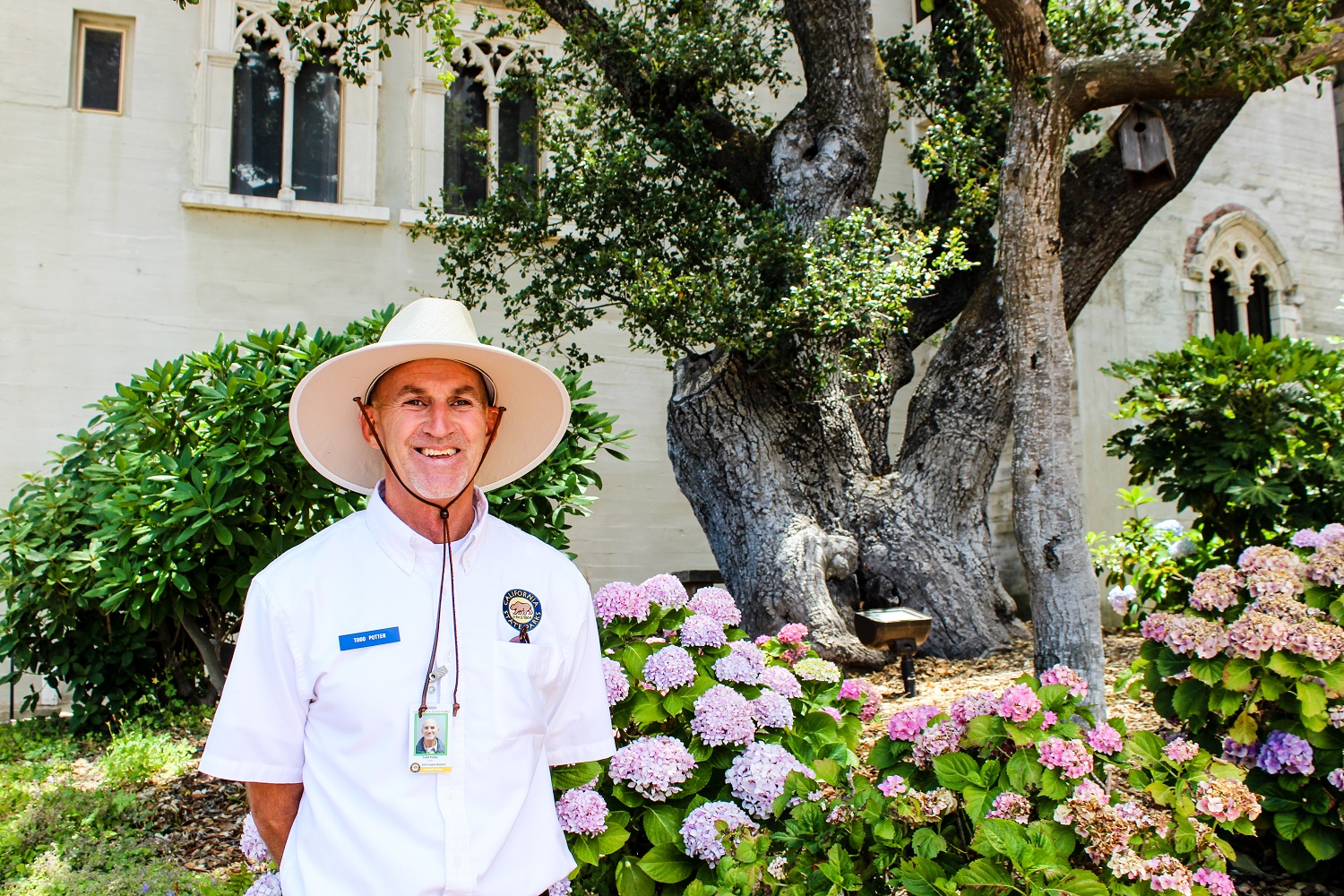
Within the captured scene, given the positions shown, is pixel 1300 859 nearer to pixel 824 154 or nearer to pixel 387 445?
pixel 387 445

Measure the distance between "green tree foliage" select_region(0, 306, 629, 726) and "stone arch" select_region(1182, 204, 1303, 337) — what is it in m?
8.85

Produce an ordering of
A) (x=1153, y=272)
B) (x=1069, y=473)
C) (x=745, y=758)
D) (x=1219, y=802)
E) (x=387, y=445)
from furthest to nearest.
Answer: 1. (x=1153, y=272)
2. (x=1069, y=473)
3. (x=745, y=758)
4. (x=1219, y=802)
5. (x=387, y=445)

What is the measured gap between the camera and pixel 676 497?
10.7 metres

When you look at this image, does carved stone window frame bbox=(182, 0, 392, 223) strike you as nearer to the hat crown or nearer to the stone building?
the stone building

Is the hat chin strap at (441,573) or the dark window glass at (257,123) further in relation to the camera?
the dark window glass at (257,123)

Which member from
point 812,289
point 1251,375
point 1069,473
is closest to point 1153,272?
point 1251,375

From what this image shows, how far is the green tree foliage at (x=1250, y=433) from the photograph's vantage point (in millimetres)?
6840

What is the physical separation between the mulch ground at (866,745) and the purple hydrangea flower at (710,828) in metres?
1.88

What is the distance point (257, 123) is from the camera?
10125 mm

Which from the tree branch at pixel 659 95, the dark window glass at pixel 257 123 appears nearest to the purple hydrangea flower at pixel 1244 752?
the tree branch at pixel 659 95

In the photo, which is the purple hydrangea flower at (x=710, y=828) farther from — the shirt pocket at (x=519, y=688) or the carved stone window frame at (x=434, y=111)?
the carved stone window frame at (x=434, y=111)

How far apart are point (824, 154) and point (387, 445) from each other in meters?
6.30

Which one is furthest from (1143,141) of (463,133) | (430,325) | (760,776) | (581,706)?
(463,133)

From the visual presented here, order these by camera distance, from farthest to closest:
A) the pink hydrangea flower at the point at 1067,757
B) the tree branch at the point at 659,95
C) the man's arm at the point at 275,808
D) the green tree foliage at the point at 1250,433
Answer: the tree branch at the point at 659,95, the green tree foliage at the point at 1250,433, the pink hydrangea flower at the point at 1067,757, the man's arm at the point at 275,808
